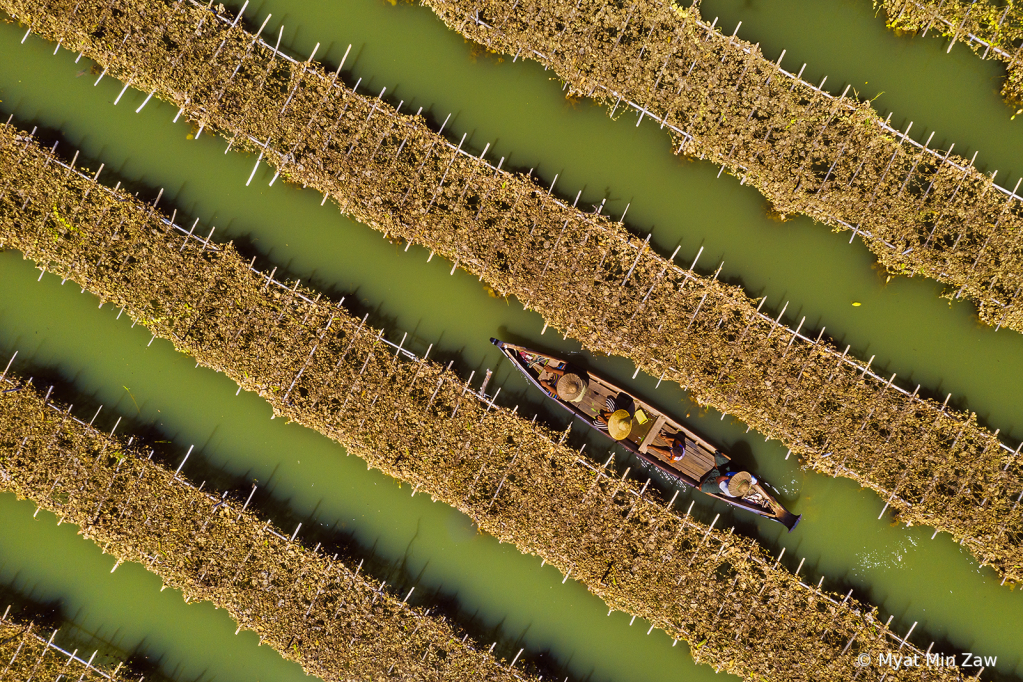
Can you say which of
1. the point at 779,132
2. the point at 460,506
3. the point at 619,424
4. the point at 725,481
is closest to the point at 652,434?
the point at 619,424

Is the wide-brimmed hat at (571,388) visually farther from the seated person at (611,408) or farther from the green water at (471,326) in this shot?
the green water at (471,326)

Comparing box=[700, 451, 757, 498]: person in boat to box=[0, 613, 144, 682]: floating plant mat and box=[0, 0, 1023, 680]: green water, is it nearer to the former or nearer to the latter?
box=[0, 0, 1023, 680]: green water

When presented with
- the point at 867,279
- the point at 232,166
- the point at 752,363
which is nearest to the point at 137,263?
the point at 232,166

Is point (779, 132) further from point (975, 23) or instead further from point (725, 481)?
point (725, 481)

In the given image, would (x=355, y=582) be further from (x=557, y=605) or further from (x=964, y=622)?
(x=964, y=622)

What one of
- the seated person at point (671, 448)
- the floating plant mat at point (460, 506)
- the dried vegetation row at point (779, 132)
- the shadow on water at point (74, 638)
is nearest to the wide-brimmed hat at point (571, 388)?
the floating plant mat at point (460, 506)

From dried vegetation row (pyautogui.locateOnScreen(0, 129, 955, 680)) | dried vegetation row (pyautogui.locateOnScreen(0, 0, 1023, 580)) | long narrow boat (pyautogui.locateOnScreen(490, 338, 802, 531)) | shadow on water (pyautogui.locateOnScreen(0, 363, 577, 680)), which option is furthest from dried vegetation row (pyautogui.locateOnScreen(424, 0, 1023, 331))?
shadow on water (pyautogui.locateOnScreen(0, 363, 577, 680))
